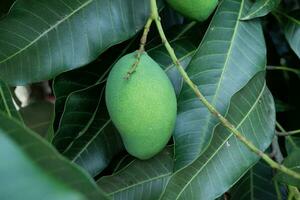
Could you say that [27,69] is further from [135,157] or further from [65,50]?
[135,157]

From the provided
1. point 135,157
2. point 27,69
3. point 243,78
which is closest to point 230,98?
point 243,78

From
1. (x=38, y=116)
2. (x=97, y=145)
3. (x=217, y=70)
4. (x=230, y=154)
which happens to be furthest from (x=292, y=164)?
(x=38, y=116)

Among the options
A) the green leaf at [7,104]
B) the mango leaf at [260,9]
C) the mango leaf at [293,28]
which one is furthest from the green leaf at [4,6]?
the mango leaf at [293,28]

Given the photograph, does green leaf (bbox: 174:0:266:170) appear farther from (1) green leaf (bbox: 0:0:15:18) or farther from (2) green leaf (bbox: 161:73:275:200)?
(1) green leaf (bbox: 0:0:15:18)

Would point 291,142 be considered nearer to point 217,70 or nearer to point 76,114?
point 217,70

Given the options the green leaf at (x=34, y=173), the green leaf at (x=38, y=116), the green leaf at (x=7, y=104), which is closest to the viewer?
the green leaf at (x=34, y=173)

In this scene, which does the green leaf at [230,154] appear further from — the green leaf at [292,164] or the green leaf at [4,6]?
the green leaf at [4,6]

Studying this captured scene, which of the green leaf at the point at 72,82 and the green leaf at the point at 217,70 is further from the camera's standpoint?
the green leaf at the point at 72,82
